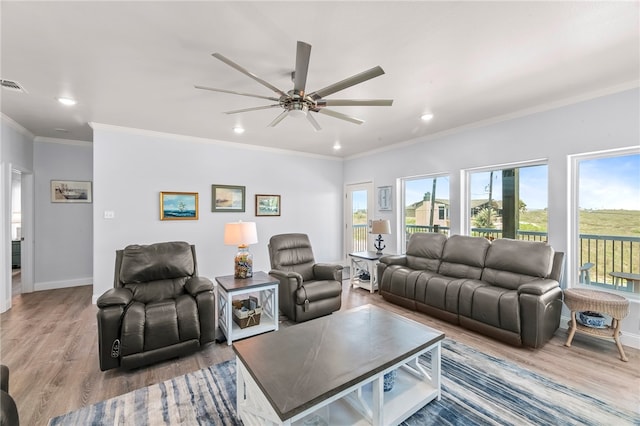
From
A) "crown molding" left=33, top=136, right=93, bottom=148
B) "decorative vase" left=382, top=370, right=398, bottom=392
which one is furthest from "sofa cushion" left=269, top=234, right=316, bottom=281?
"crown molding" left=33, top=136, right=93, bottom=148

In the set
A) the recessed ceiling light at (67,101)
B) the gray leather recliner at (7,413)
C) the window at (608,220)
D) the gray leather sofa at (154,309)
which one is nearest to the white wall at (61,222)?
the recessed ceiling light at (67,101)

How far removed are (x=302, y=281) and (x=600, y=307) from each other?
2.94 meters

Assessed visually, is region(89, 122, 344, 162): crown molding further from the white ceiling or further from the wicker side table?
the wicker side table

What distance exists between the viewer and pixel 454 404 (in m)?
1.87

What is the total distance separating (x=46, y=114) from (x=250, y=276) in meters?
3.38

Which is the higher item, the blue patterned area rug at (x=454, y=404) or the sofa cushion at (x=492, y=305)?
the sofa cushion at (x=492, y=305)

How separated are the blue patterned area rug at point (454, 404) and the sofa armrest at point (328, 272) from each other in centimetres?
163

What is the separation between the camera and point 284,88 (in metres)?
A: 2.70

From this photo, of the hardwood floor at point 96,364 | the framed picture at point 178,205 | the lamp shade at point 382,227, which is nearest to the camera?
the hardwood floor at point 96,364

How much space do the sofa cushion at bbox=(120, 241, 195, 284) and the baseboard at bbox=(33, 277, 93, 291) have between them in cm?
306

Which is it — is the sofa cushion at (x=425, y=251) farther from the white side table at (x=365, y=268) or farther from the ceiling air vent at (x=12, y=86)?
the ceiling air vent at (x=12, y=86)

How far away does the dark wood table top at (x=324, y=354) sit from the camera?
134 centimetres

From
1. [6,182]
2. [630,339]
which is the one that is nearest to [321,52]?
[630,339]

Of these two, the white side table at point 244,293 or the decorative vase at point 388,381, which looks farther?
the white side table at point 244,293
